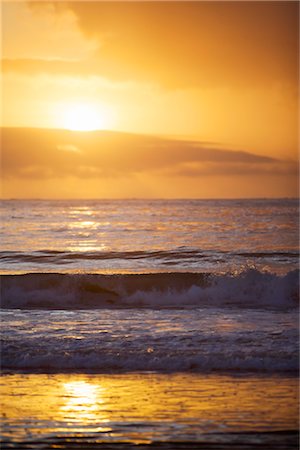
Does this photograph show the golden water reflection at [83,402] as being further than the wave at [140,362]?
No

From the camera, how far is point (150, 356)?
884cm

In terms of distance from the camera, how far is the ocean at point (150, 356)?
239 inches

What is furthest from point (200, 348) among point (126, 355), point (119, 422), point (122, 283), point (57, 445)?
point (122, 283)

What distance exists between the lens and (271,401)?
685 centimetres

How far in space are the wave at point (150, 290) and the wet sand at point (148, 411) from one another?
659cm

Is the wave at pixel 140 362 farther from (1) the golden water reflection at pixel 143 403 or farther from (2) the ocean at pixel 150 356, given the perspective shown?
(1) the golden water reflection at pixel 143 403

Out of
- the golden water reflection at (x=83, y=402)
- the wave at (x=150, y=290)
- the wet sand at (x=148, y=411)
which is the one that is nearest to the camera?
the wet sand at (x=148, y=411)

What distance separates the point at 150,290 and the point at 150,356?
7.77m

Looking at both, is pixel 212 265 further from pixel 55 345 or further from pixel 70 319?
pixel 55 345

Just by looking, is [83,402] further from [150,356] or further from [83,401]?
[150,356]

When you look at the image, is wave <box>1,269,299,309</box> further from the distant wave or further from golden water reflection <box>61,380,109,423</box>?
golden water reflection <box>61,380,109,423</box>

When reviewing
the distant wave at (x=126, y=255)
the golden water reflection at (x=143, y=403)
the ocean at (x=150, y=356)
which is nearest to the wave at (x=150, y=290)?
the ocean at (x=150, y=356)

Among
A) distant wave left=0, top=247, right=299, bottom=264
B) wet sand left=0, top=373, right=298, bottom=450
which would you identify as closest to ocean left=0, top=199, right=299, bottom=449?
wet sand left=0, top=373, right=298, bottom=450

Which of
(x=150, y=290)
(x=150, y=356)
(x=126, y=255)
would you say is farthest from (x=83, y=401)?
(x=126, y=255)
